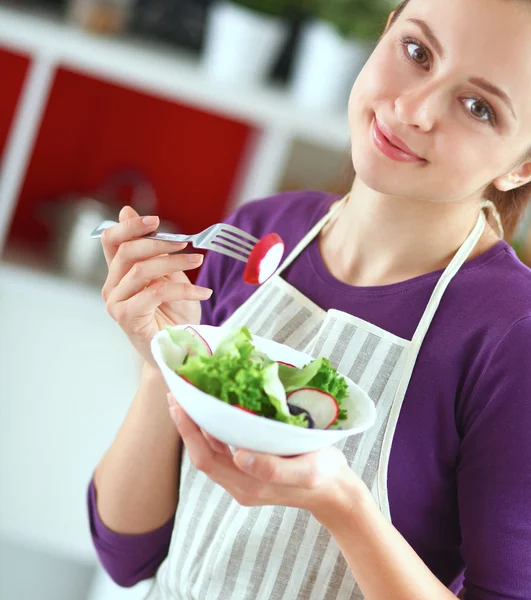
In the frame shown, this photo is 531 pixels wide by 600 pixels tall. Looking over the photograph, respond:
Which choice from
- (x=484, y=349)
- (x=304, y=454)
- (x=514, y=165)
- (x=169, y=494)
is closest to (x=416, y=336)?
(x=484, y=349)

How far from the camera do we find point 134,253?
3.25ft

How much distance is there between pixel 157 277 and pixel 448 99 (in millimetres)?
382

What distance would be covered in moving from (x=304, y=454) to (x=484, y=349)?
1.05ft

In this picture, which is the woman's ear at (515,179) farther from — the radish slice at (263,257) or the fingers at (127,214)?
the fingers at (127,214)

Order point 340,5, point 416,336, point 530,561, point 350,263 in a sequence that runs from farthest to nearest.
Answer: point 340,5, point 350,263, point 416,336, point 530,561

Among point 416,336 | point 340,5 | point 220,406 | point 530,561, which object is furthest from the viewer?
point 340,5

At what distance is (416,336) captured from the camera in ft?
3.54

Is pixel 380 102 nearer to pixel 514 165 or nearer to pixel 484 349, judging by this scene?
pixel 514 165

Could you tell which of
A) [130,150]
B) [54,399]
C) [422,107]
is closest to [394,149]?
[422,107]

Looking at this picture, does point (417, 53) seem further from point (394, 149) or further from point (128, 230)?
point (128, 230)

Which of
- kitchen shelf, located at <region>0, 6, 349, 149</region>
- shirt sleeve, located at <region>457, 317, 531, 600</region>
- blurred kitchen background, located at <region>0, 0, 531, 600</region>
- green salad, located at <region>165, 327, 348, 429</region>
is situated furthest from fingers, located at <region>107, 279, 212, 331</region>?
kitchen shelf, located at <region>0, 6, 349, 149</region>

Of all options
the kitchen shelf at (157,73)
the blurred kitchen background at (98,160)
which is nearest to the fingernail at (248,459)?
the blurred kitchen background at (98,160)

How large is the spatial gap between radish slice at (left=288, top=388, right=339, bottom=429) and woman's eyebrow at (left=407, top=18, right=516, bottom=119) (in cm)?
38

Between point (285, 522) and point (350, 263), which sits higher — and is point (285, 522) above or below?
below
